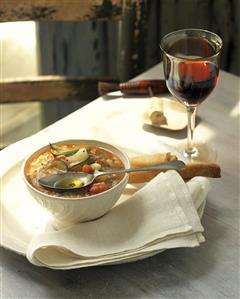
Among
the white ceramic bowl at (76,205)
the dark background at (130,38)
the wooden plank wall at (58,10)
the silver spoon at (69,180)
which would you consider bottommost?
the dark background at (130,38)

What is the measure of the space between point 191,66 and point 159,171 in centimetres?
17

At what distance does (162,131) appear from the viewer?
3.76 ft

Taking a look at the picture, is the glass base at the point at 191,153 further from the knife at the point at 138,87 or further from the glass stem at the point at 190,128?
the knife at the point at 138,87

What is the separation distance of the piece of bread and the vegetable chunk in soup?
5 cm

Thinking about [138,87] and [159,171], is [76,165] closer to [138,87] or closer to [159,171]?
[159,171]

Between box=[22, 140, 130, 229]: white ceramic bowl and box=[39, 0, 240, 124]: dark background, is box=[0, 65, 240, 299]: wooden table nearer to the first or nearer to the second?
box=[22, 140, 130, 229]: white ceramic bowl

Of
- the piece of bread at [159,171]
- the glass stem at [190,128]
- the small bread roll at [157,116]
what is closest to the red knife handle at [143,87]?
the small bread roll at [157,116]

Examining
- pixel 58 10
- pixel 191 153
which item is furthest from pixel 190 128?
pixel 58 10

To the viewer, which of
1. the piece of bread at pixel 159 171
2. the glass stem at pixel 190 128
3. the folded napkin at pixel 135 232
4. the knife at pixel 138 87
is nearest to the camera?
the folded napkin at pixel 135 232

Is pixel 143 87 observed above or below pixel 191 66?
below

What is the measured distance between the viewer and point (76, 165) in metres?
0.87

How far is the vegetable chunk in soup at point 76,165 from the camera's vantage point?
834mm

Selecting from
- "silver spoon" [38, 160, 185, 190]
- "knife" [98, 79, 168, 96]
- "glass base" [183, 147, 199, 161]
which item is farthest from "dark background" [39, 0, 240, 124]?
"silver spoon" [38, 160, 185, 190]

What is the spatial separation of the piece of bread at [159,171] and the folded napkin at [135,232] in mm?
51
